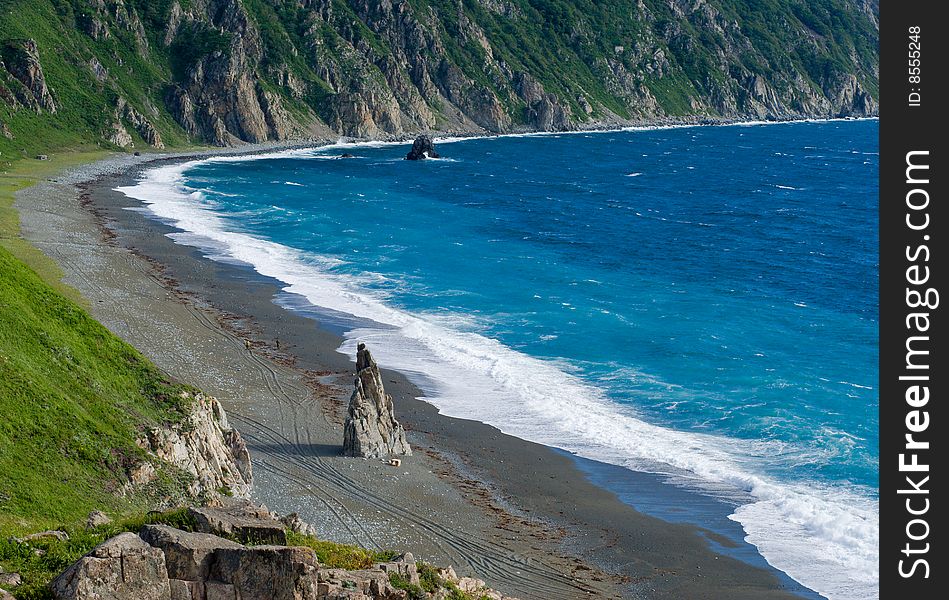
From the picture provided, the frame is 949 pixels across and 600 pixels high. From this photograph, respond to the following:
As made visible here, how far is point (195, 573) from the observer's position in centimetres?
1794

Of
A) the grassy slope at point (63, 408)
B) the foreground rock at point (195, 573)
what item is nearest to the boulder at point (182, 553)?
the foreground rock at point (195, 573)

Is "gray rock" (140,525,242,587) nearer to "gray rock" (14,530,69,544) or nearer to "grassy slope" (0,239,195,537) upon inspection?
"gray rock" (14,530,69,544)

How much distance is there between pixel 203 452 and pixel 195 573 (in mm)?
14891

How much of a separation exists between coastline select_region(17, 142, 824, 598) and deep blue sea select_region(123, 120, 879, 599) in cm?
212

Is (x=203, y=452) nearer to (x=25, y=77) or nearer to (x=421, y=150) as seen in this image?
(x=25, y=77)

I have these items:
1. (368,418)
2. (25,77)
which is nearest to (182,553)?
(368,418)

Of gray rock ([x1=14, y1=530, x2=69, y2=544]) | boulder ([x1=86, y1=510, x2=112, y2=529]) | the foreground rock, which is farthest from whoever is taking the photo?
boulder ([x1=86, y1=510, x2=112, y2=529])

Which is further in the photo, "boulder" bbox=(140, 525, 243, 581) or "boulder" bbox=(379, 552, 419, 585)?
"boulder" bbox=(379, 552, 419, 585)

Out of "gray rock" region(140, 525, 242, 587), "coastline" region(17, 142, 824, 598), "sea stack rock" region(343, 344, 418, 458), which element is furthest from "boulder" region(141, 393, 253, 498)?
"gray rock" region(140, 525, 242, 587)

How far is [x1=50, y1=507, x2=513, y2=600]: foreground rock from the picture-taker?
16.9 meters

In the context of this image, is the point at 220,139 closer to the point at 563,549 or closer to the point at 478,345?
the point at 478,345

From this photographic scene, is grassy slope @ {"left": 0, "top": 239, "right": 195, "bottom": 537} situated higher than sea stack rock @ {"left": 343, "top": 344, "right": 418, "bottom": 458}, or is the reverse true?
grassy slope @ {"left": 0, "top": 239, "right": 195, "bottom": 537}
